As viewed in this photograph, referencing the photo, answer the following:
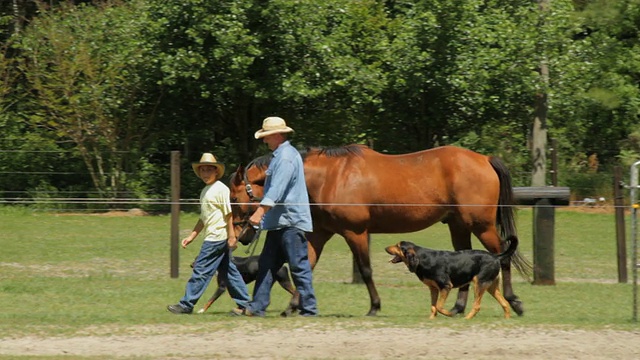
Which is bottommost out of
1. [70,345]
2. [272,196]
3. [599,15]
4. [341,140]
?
[70,345]

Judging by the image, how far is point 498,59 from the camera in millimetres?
24047

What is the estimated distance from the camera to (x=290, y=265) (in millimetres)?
11656

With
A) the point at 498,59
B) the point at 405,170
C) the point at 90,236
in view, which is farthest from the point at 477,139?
the point at 405,170

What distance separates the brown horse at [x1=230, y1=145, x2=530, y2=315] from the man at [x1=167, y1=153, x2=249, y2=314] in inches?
15.5

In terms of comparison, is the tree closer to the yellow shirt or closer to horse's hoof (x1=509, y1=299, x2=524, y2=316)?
the yellow shirt

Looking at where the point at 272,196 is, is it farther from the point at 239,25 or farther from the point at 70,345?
Answer: the point at 239,25

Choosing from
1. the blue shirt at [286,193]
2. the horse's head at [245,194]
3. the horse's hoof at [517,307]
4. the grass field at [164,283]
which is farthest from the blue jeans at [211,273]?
the horse's hoof at [517,307]

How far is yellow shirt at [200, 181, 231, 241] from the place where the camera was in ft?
39.6

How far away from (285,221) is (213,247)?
3.12 ft

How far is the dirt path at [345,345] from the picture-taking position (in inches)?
392

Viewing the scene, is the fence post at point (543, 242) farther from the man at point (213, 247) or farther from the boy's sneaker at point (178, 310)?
the boy's sneaker at point (178, 310)

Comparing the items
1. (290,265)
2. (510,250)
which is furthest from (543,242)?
(290,265)

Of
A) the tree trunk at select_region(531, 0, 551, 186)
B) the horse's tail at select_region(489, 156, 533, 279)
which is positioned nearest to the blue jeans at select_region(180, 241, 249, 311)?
the horse's tail at select_region(489, 156, 533, 279)

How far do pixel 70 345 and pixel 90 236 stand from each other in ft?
36.1
